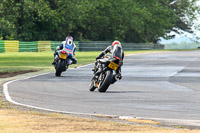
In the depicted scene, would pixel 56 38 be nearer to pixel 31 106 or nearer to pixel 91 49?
pixel 91 49

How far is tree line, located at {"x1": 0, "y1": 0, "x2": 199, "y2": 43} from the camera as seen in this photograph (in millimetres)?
78688

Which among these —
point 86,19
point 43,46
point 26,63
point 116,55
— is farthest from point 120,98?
point 86,19

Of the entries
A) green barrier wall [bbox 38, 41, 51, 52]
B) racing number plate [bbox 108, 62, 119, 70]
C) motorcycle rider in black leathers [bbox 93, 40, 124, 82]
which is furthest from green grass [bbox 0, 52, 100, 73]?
green barrier wall [bbox 38, 41, 51, 52]

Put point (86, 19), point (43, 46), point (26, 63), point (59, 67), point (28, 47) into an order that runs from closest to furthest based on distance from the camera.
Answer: point (59, 67) → point (26, 63) → point (28, 47) → point (43, 46) → point (86, 19)

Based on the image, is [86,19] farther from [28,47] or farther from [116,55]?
Result: [116,55]

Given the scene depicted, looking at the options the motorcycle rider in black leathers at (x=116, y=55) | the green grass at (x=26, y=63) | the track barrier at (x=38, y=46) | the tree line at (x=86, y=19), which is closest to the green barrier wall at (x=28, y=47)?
the track barrier at (x=38, y=46)

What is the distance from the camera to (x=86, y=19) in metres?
90.3

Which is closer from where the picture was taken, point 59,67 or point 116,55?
point 116,55

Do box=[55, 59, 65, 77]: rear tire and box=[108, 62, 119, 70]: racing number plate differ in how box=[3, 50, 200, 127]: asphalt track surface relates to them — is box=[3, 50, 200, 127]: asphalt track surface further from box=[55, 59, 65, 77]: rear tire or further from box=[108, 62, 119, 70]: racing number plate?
box=[55, 59, 65, 77]: rear tire

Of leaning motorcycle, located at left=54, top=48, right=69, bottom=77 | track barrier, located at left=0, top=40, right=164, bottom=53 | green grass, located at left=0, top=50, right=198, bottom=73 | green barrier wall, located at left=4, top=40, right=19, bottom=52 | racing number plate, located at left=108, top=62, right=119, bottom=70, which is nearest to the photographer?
racing number plate, located at left=108, top=62, right=119, bottom=70

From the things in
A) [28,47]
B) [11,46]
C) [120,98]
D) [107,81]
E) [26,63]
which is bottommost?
[28,47]

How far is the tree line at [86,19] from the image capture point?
78.7 meters

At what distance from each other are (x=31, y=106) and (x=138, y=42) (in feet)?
292

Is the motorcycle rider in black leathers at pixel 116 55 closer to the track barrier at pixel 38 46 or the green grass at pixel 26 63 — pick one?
the green grass at pixel 26 63
